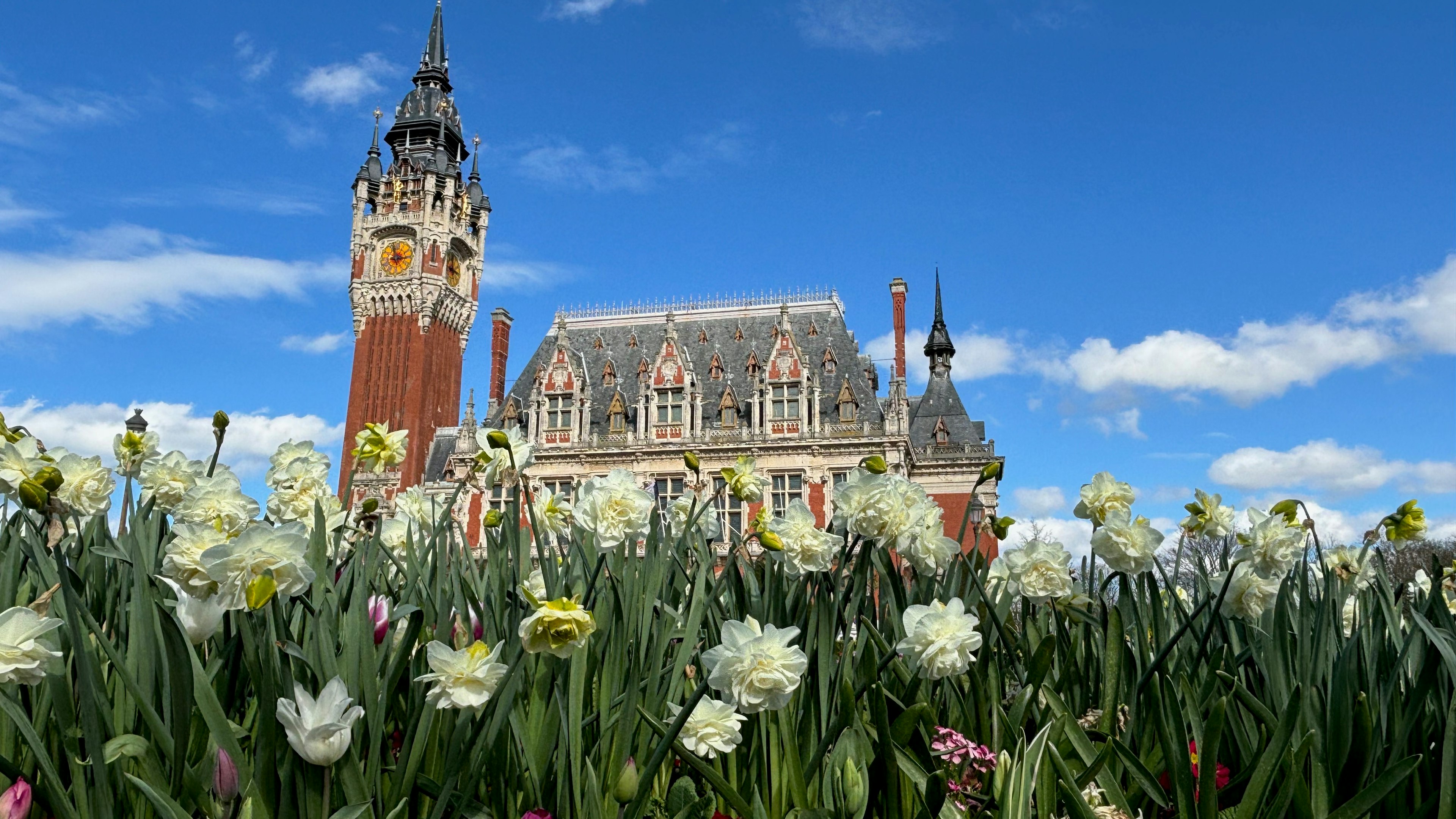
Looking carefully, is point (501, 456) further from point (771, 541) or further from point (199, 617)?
point (199, 617)

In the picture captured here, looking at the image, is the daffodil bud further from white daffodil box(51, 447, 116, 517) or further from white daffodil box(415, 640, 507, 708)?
white daffodil box(51, 447, 116, 517)

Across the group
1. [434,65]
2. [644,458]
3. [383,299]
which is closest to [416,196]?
[383,299]

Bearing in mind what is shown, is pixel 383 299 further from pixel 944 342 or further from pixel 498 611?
pixel 498 611

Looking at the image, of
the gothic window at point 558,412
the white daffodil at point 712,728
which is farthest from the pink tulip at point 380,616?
the gothic window at point 558,412

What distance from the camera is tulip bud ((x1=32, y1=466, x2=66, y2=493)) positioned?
2.08m

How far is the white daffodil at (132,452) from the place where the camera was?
2.95 meters

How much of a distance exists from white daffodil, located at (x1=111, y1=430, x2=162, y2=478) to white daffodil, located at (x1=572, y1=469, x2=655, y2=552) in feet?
4.63

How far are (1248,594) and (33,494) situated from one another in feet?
9.48

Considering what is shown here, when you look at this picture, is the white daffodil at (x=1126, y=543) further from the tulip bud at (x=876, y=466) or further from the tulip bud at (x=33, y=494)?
the tulip bud at (x=33, y=494)

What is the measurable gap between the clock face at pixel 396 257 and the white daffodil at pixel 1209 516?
35704 millimetres

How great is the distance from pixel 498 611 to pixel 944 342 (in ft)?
93.1

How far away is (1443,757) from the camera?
6.02 ft

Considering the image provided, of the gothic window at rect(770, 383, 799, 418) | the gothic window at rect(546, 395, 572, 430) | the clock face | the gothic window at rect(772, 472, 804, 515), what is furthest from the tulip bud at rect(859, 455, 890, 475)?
the clock face

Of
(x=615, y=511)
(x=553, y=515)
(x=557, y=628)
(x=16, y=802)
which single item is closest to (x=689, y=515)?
(x=553, y=515)
